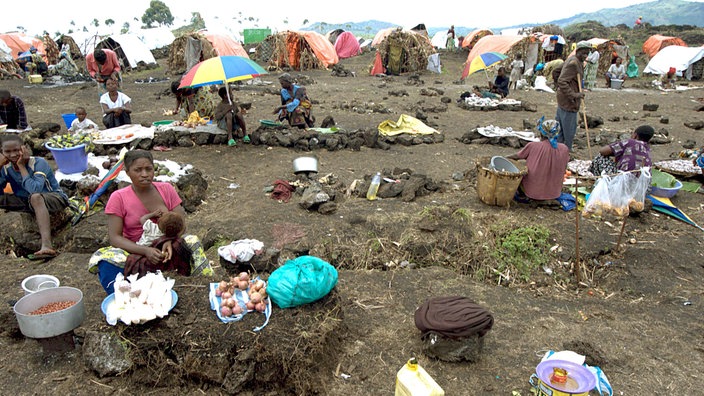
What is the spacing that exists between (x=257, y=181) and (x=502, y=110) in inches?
321

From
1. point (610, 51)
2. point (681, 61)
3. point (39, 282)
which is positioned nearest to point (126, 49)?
point (39, 282)

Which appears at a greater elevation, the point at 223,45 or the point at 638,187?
the point at 223,45

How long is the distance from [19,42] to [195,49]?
44.4ft

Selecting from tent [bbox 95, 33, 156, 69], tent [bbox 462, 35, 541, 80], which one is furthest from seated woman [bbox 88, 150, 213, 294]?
tent [bbox 95, 33, 156, 69]

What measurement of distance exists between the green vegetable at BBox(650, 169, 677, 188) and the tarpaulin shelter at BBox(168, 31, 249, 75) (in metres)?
16.4

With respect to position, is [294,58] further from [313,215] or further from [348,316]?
[348,316]

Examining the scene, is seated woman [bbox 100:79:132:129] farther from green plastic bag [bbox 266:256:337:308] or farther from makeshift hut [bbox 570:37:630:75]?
makeshift hut [bbox 570:37:630:75]

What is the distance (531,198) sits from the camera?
5.44 meters

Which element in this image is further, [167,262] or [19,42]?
[19,42]

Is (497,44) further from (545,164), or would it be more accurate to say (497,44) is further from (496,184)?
(496,184)

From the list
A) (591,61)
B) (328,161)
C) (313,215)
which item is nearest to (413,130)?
(328,161)

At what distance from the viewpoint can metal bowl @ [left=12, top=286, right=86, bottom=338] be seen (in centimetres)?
270

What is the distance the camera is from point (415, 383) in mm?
2377

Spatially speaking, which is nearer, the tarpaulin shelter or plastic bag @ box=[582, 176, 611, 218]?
plastic bag @ box=[582, 176, 611, 218]
